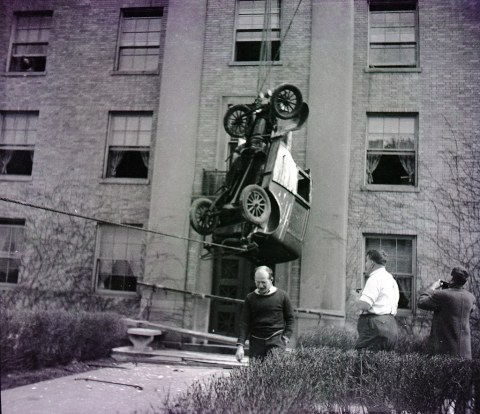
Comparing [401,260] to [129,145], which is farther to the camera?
[129,145]

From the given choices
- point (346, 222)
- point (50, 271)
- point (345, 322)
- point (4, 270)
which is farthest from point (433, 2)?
point (4, 270)

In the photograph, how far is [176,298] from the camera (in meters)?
13.2

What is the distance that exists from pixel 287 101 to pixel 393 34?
5.51 meters

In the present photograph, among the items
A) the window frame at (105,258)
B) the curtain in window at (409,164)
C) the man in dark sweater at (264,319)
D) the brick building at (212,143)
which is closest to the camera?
the man in dark sweater at (264,319)

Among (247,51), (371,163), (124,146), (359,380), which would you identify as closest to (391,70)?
(371,163)

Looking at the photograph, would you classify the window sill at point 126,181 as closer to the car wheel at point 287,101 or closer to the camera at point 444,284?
the car wheel at point 287,101

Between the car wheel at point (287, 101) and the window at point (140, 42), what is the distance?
572 cm

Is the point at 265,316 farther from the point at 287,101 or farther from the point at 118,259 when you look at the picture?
the point at 118,259

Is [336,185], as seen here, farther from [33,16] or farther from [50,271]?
[33,16]

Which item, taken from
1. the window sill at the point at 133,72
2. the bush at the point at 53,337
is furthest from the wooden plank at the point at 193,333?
the window sill at the point at 133,72

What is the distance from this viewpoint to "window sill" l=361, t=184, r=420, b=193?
13.5 m

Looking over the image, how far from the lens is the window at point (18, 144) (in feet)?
49.7

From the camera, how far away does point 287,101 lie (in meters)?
10.6

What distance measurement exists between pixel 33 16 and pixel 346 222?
10.6 metres
